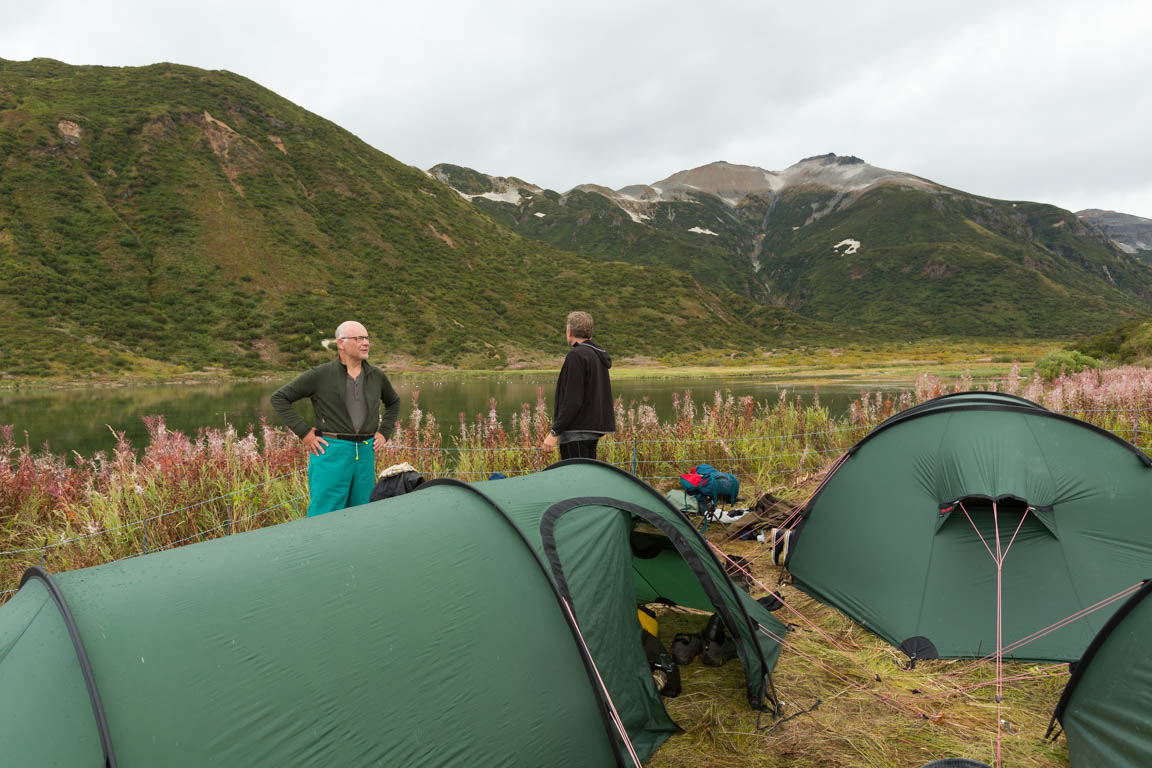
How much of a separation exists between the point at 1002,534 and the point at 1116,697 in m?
1.56

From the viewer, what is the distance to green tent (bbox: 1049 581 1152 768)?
2.77 metres

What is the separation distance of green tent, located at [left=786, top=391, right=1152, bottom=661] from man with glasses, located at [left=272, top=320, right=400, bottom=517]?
415cm

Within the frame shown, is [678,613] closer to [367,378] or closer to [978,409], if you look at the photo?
Answer: [978,409]

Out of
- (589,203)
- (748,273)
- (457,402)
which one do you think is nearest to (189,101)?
(457,402)

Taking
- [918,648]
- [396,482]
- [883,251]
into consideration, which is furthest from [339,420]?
[883,251]

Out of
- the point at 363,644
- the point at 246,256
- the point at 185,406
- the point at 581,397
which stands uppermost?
the point at 246,256

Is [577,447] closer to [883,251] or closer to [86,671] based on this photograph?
[86,671]

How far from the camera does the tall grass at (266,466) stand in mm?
5938

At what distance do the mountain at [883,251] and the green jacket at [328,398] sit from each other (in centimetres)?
8932

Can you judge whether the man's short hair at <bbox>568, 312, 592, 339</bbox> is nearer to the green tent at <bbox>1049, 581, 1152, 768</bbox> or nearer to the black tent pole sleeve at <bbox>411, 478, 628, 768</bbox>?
the black tent pole sleeve at <bbox>411, 478, 628, 768</bbox>

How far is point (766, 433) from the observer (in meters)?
10.5

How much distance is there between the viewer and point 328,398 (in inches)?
200

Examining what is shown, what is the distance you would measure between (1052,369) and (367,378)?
21712 millimetres

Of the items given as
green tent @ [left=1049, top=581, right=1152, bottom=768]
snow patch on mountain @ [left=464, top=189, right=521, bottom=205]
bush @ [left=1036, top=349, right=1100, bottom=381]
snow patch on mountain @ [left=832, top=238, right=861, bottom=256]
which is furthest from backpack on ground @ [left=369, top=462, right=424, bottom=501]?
snow patch on mountain @ [left=464, top=189, right=521, bottom=205]
